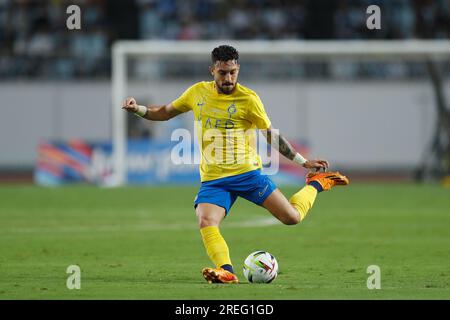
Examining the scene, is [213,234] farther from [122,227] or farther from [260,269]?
[122,227]

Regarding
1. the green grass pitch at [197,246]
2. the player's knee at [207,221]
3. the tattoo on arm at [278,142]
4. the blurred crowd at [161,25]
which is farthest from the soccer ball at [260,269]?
the blurred crowd at [161,25]

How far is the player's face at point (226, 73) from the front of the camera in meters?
10.5

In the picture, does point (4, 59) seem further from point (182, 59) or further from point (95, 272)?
point (95, 272)

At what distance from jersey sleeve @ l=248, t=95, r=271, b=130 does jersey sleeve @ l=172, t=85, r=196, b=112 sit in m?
0.67

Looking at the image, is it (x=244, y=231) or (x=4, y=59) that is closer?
(x=244, y=231)

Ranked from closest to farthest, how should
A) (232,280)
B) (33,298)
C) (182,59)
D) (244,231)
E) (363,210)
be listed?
(33,298), (232,280), (244,231), (363,210), (182,59)

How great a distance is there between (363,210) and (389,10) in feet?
56.3

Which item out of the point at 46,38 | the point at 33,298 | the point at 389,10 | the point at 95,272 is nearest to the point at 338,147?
the point at 389,10

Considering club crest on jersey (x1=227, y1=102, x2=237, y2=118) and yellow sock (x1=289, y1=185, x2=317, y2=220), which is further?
yellow sock (x1=289, y1=185, x2=317, y2=220)

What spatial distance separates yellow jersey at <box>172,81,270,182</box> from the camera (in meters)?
10.7

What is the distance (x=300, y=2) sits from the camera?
37.4 meters

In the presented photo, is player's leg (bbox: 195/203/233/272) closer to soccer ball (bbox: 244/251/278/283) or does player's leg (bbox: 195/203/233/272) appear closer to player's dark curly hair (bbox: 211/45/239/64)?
soccer ball (bbox: 244/251/278/283)

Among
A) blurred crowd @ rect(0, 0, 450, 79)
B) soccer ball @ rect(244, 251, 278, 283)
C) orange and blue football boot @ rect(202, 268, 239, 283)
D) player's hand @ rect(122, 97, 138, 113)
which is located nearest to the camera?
orange and blue football boot @ rect(202, 268, 239, 283)

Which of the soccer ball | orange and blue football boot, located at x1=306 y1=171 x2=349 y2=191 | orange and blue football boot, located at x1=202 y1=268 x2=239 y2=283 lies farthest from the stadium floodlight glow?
orange and blue football boot, located at x1=202 y1=268 x2=239 y2=283
